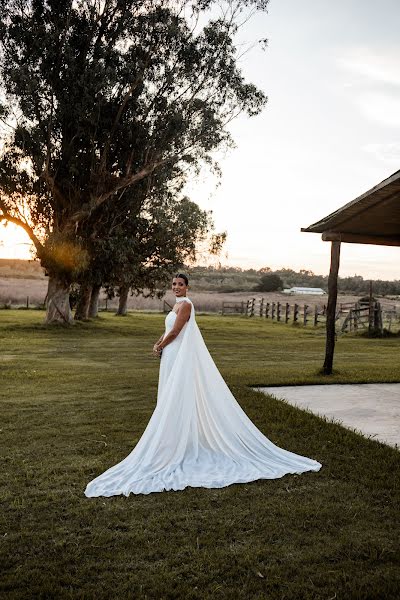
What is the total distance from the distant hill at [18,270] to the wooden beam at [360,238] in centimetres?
7358

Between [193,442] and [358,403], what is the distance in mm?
4162

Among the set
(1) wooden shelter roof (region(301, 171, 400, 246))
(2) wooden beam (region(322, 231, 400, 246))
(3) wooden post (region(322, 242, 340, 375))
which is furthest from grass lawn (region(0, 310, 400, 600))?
(2) wooden beam (region(322, 231, 400, 246))

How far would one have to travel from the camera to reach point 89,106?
74.2ft

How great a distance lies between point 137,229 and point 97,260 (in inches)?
179

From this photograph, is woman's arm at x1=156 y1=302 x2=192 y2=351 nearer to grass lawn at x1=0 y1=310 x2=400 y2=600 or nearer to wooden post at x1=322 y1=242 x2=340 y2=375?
grass lawn at x1=0 y1=310 x2=400 y2=600

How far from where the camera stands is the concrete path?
7.40m

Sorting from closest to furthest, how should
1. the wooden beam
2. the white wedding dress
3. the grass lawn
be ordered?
the grass lawn
the white wedding dress
the wooden beam

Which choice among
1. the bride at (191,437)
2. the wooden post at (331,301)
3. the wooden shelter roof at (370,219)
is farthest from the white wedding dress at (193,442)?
the wooden post at (331,301)

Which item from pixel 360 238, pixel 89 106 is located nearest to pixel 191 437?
pixel 360 238

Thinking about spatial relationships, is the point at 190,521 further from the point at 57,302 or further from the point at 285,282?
the point at 285,282

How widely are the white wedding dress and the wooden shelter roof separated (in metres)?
4.45

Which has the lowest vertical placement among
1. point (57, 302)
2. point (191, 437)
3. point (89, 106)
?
point (191, 437)

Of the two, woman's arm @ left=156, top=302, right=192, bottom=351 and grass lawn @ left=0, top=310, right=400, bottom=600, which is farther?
woman's arm @ left=156, top=302, right=192, bottom=351

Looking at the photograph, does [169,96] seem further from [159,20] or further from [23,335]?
[23,335]
